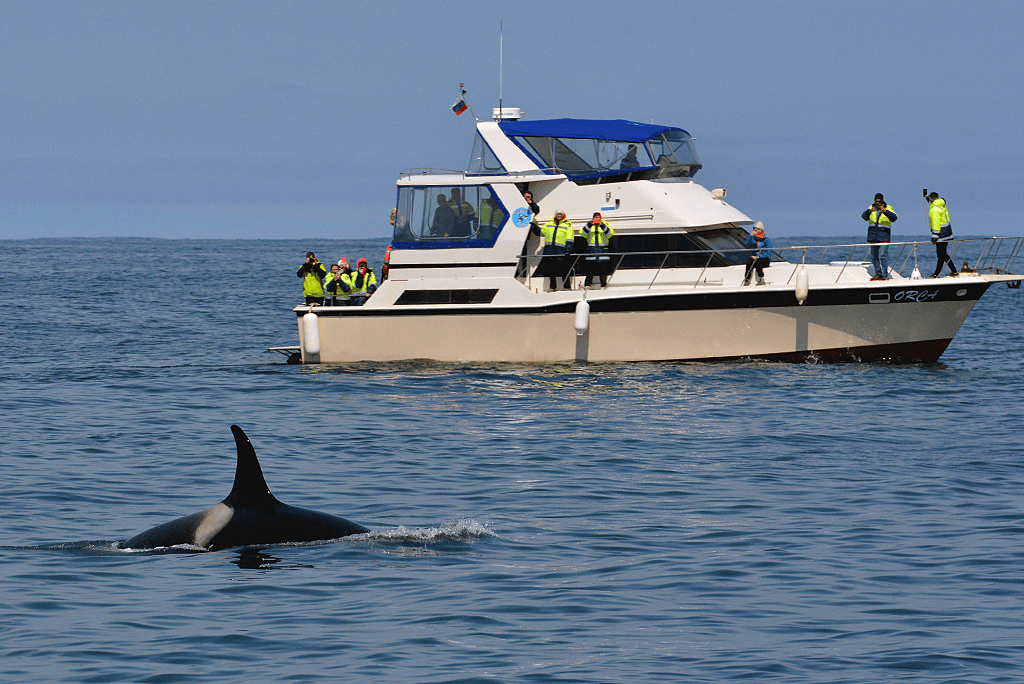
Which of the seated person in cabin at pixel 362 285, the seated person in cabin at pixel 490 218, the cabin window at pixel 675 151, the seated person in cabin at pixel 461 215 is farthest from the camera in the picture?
the cabin window at pixel 675 151

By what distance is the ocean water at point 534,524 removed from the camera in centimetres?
878

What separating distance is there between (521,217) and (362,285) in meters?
3.72

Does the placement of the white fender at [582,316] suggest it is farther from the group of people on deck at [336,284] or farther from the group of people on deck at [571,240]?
the group of people on deck at [336,284]

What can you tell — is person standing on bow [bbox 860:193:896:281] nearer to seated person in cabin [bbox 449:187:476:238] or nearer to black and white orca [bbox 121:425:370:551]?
seated person in cabin [bbox 449:187:476:238]

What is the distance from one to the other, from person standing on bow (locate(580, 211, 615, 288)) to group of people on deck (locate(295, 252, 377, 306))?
469cm

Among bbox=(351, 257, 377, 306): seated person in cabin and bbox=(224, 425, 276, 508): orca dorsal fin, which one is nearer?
bbox=(224, 425, 276, 508): orca dorsal fin

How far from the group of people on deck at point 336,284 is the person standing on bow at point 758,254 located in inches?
306

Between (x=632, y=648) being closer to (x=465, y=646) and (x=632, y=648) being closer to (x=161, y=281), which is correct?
(x=465, y=646)

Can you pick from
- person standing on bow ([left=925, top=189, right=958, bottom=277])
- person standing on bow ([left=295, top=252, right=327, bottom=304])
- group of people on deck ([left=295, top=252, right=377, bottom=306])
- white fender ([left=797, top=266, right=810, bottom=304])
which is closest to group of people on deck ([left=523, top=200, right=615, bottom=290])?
white fender ([left=797, top=266, right=810, bottom=304])

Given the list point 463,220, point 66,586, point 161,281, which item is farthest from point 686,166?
point 161,281

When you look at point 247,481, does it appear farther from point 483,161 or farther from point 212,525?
point 483,161

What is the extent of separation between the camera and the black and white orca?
11.1 metres

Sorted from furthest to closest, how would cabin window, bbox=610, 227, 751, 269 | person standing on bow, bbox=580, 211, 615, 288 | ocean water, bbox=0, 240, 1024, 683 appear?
cabin window, bbox=610, 227, 751, 269 < person standing on bow, bbox=580, 211, 615, 288 < ocean water, bbox=0, 240, 1024, 683

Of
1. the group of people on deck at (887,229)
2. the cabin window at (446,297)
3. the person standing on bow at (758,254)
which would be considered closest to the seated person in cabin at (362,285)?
the cabin window at (446,297)
